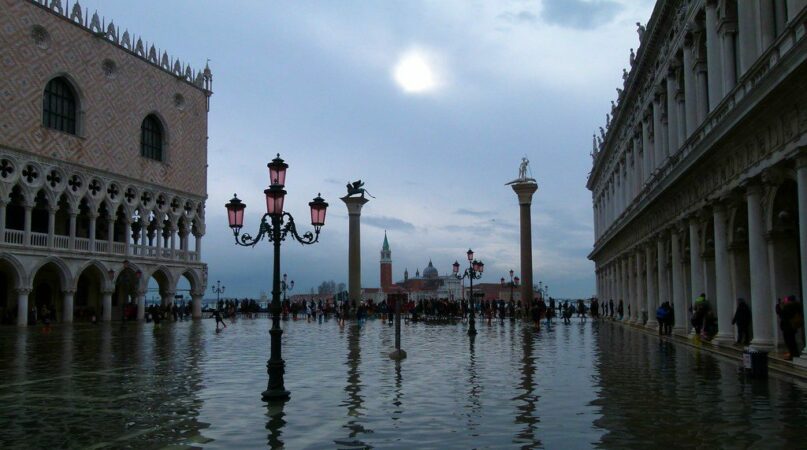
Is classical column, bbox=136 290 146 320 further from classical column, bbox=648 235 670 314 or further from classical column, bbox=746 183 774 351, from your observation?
classical column, bbox=746 183 774 351

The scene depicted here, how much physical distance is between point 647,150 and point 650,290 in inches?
210

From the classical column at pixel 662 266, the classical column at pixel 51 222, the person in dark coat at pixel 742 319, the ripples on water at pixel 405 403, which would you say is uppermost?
the classical column at pixel 51 222

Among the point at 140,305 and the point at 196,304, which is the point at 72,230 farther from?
the point at 196,304

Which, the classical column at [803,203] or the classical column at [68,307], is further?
the classical column at [68,307]

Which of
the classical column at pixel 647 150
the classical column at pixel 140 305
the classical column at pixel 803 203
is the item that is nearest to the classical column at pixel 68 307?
the classical column at pixel 140 305

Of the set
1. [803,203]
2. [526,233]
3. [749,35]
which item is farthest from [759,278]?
[526,233]

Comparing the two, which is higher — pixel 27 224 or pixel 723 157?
pixel 27 224

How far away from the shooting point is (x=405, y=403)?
1004 cm

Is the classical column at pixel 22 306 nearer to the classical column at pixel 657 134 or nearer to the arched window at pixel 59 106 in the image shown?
the arched window at pixel 59 106

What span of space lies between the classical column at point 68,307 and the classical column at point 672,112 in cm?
3285

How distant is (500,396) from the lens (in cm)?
1059

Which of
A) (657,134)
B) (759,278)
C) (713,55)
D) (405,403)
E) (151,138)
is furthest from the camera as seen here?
(151,138)

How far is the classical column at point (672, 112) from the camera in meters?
23.6

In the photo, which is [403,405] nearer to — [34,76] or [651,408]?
[651,408]
